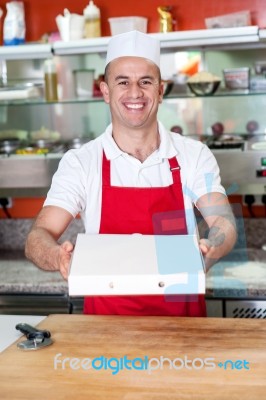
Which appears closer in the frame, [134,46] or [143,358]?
[143,358]

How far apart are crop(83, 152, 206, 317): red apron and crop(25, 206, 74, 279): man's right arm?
0.18 m

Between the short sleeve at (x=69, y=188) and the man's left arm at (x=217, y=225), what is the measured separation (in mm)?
438

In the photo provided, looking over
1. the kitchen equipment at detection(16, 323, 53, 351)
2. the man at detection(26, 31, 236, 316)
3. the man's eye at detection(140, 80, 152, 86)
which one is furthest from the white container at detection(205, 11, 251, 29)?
the kitchen equipment at detection(16, 323, 53, 351)

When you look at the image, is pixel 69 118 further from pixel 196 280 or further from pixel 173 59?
pixel 196 280

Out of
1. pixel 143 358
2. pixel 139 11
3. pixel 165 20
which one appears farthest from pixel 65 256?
pixel 139 11

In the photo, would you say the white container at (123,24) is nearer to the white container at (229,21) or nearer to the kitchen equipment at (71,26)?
the kitchen equipment at (71,26)

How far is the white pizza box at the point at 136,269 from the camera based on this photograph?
1971 mm

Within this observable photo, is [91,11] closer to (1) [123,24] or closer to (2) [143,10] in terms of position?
(1) [123,24]

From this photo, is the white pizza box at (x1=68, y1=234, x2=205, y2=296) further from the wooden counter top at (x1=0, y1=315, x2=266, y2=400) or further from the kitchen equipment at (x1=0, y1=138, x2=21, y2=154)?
the kitchen equipment at (x1=0, y1=138, x2=21, y2=154)

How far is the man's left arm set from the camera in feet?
7.75

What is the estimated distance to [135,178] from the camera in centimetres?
276

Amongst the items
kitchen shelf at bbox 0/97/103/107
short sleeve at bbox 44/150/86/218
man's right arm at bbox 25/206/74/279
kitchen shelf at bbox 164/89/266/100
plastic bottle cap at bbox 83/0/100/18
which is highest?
plastic bottle cap at bbox 83/0/100/18

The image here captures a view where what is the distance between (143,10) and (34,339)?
219 cm

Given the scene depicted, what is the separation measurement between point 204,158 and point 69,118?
1.36 meters
